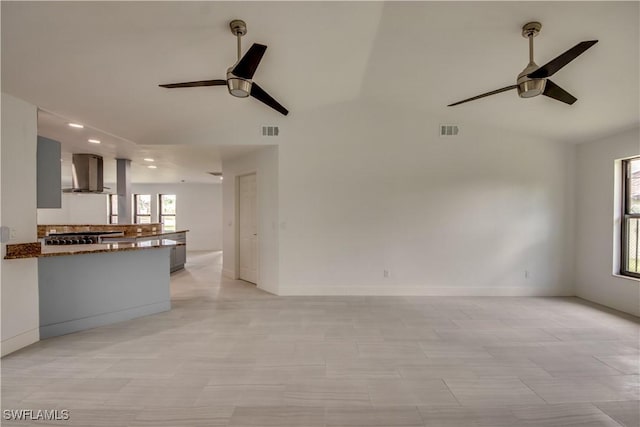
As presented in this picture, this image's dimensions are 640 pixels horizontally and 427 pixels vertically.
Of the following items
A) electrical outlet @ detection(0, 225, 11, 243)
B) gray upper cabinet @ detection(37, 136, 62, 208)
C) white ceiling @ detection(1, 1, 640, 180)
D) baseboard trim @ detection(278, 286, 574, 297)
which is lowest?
baseboard trim @ detection(278, 286, 574, 297)

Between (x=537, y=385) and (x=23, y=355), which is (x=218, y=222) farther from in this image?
(x=537, y=385)

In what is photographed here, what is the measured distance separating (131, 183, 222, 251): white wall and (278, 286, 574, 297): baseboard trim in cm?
708

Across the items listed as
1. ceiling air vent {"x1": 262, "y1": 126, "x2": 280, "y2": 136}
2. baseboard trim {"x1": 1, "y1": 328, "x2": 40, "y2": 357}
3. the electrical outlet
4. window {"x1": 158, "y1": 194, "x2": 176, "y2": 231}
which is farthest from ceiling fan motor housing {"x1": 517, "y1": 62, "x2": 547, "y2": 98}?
window {"x1": 158, "y1": 194, "x2": 176, "y2": 231}

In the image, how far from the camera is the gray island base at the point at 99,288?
120 inches

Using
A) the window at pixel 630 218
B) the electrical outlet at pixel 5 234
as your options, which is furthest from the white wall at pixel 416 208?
the electrical outlet at pixel 5 234

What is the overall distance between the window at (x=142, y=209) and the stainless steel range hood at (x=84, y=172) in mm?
5299

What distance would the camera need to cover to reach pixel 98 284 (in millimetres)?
3332

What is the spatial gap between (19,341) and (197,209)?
8280 millimetres

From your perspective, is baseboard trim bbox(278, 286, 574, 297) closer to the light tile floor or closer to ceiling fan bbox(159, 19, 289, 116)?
the light tile floor

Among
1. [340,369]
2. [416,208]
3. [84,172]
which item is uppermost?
[84,172]

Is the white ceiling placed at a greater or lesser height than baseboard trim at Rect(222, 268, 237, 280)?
greater

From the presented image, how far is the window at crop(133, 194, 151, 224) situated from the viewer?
35.5ft

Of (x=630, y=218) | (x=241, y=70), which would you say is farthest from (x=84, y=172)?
(x=630, y=218)

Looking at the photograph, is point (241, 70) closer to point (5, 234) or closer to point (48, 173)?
point (48, 173)
